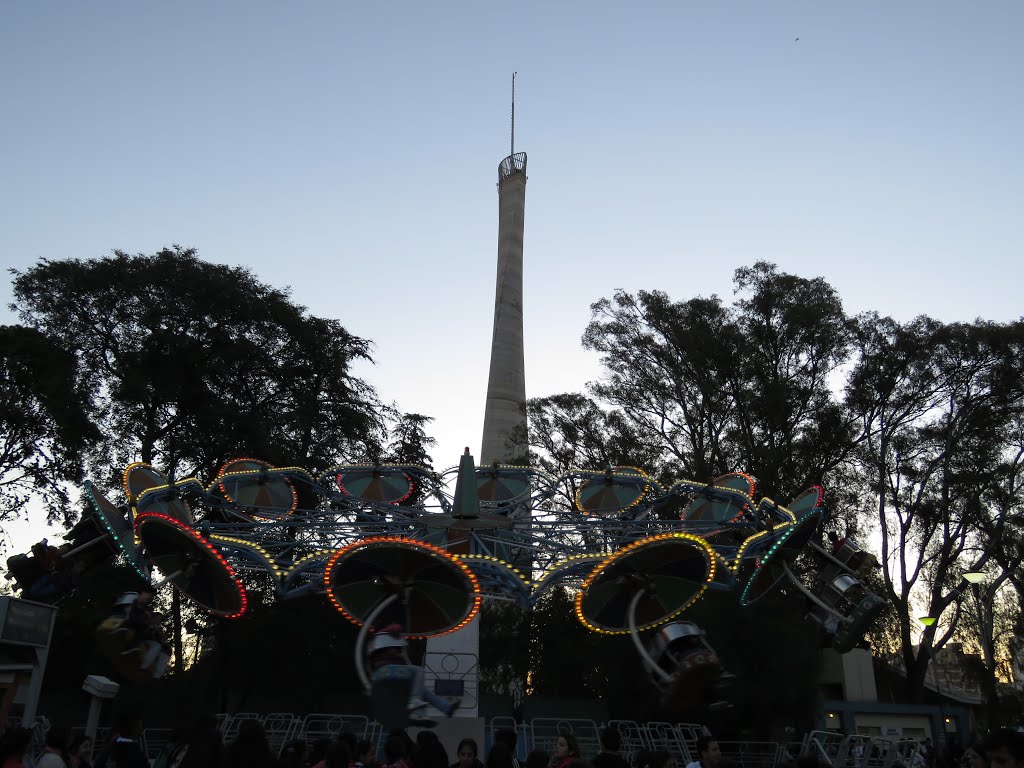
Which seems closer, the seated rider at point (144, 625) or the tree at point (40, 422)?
the seated rider at point (144, 625)

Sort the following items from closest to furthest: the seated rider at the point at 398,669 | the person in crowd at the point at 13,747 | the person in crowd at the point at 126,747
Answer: the person in crowd at the point at 13,747
the person in crowd at the point at 126,747
the seated rider at the point at 398,669

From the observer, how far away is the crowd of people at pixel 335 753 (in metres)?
4.39

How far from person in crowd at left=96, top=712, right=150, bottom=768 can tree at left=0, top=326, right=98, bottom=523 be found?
18.2m

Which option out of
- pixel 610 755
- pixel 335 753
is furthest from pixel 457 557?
pixel 335 753

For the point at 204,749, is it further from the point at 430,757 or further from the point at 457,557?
the point at 457,557

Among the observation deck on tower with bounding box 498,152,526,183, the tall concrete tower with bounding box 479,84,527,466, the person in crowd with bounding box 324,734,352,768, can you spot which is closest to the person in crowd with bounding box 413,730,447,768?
the person in crowd with bounding box 324,734,352,768

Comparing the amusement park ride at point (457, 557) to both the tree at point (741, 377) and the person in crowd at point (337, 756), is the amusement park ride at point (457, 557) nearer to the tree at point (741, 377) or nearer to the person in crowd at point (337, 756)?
the person in crowd at point (337, 756)

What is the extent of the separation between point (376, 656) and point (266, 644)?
1597cm

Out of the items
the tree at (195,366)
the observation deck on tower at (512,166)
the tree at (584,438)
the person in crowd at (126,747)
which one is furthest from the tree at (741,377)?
the person in crowd at (126,747)

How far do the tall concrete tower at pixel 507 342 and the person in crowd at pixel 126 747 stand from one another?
985 inches

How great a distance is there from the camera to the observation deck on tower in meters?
44.4

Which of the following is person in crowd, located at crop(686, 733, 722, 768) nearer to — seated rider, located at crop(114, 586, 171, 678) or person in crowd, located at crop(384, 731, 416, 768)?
person in crowd, located at crop(384, 731, 416, 768)

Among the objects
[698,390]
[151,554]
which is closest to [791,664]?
[698,390]

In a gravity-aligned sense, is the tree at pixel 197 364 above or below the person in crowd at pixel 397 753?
above
